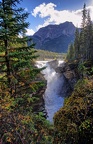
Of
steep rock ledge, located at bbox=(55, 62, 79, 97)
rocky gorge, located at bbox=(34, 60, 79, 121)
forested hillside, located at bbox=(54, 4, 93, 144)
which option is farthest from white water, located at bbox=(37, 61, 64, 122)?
forested hillside, located at bbox=(54, 4, 93, 144)

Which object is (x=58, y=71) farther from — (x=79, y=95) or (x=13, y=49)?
(x=79, y=95)

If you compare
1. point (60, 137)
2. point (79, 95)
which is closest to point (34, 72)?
point (79, 95)

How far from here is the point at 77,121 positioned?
4.93 metres

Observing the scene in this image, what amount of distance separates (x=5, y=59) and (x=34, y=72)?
84.2 inches

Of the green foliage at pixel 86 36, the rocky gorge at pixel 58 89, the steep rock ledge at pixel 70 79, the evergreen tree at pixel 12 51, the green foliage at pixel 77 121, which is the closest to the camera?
the green foliage at pixel 77 121

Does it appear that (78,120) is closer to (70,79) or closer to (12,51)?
(12,51)

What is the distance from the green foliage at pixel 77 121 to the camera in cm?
466

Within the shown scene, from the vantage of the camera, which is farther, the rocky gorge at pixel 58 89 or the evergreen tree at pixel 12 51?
the rocky gorge at pixel 58 89

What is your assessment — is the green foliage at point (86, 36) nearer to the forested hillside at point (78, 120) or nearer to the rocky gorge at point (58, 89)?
the rocky gorge at point (58, 89)

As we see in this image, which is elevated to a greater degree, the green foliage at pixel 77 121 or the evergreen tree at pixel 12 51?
the evergreen tree at pixel 12 51

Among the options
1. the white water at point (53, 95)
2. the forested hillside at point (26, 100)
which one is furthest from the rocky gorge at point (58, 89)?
the forested hillside at point (26, 100)

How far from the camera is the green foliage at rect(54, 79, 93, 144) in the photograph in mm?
4664

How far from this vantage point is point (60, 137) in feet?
16.7

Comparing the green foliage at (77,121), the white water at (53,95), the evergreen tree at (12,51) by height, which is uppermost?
the evergreen tree at (12,51)
